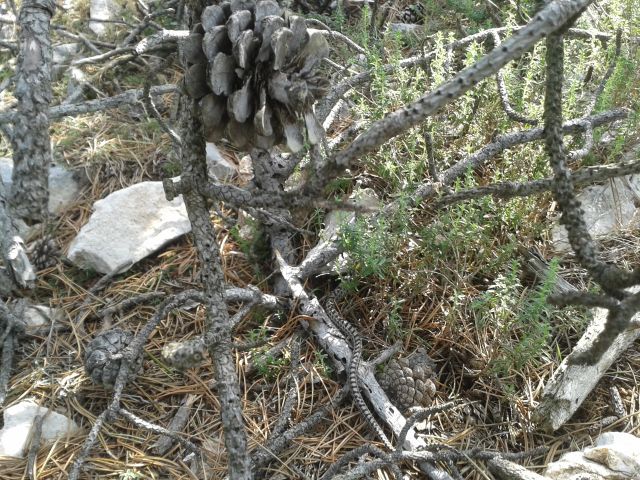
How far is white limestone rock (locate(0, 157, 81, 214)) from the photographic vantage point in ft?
9.85

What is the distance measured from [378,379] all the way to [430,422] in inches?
9.5

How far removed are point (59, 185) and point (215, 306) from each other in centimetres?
178

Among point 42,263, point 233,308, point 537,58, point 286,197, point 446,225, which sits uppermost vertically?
point 537,58

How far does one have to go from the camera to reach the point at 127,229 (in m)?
2.74

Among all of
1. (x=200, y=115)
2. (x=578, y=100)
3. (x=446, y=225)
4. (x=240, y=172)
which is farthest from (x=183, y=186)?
(x=578, y=100)

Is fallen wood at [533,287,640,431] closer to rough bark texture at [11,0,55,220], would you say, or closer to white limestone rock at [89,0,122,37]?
rough bark texture at [11,0,55,220]

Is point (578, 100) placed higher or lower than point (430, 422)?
higher

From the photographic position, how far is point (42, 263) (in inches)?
109

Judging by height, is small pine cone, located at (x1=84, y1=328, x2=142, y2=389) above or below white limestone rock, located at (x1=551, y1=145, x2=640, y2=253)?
below

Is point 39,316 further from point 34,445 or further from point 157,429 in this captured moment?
point 157,429

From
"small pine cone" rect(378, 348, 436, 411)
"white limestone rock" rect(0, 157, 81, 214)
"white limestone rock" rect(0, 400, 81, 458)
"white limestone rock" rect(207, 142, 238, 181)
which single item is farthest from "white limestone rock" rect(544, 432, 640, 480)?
"white limestone rock" rect(0, 157, 81, 214)

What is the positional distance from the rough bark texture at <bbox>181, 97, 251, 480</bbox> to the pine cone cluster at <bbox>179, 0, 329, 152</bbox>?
0.48ft

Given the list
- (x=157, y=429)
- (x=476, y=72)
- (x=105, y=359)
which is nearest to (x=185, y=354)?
(x=157, y=429)

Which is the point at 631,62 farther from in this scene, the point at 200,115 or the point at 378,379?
the point at 200,115
